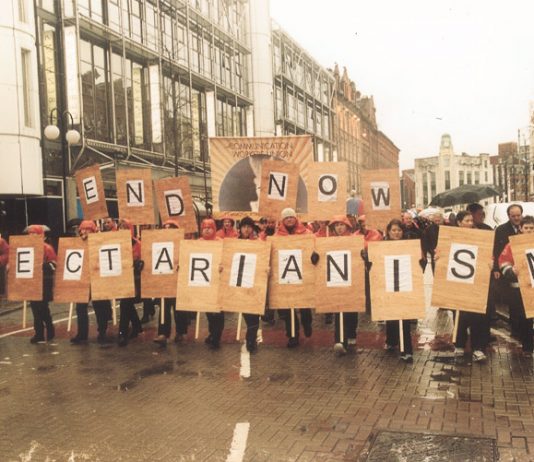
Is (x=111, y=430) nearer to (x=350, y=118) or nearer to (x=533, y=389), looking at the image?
(x=533, y=389)

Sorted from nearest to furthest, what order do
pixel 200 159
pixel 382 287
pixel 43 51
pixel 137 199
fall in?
pixel 382 287, pixel 137 199, pixel 43 51, pixel 200 159

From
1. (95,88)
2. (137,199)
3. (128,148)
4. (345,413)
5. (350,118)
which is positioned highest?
(350,118)

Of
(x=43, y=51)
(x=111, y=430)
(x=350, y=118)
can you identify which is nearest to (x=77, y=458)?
(x=111, y=430)

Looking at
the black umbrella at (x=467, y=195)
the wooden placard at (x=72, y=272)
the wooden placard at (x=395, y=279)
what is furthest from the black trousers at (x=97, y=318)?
the black umbrella at (x=467, y=195)

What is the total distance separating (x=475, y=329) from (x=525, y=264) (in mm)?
992

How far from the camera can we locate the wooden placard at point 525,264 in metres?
7.33

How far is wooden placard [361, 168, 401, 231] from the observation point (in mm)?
Result: 9414

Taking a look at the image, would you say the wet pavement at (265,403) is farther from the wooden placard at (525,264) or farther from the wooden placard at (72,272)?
the wooden placard at (72,272)

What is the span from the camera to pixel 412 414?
18.5 feet

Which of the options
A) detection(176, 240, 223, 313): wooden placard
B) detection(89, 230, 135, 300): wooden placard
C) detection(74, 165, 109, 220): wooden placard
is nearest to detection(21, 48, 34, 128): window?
detection(74, 165, 109, 220): wooden placard

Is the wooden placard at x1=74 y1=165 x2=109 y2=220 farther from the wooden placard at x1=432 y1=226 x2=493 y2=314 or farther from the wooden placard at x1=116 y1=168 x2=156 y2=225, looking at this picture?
the wooden placard at x1=432 y1=226 x2=493 y2=314

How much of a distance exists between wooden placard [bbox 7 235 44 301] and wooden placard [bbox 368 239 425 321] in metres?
5.26

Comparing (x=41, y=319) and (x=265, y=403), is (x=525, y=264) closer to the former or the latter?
(x=265, y=403)

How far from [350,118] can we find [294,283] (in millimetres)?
67134
